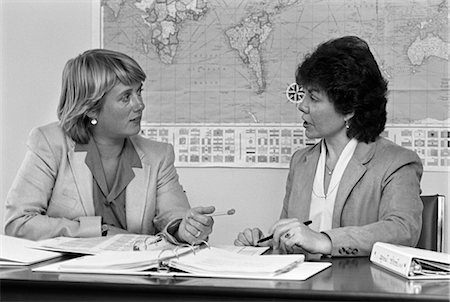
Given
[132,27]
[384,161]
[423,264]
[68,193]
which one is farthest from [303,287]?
[132,27]

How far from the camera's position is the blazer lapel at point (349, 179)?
2.65m

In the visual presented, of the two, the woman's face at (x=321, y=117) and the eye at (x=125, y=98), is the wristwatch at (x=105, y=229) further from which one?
the woman's face at (x=321, y=117)

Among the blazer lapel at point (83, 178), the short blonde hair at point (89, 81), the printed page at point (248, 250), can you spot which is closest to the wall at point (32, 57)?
the short blonde hair at point (89, 81)

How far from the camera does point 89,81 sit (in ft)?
9.68

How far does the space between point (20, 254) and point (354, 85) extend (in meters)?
1.26

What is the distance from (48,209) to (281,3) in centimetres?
150

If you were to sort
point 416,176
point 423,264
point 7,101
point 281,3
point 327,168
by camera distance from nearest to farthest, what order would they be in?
point 423,264
point 416,176
point 327,168
point 281,3
point 7,101

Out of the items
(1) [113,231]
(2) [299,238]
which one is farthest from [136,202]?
(2) [299,238]

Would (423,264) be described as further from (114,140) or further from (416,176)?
(114,140)

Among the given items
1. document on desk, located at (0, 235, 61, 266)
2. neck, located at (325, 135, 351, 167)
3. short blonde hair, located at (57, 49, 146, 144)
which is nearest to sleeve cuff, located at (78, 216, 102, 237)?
document on desk, located at (0, 235, 61, 266)

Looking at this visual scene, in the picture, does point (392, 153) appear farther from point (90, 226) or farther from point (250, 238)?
point (90, 226)

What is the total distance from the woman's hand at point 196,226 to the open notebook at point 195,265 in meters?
0.35

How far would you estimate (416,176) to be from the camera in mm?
2627

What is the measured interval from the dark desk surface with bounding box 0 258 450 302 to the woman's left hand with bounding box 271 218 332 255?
26 centimetres
